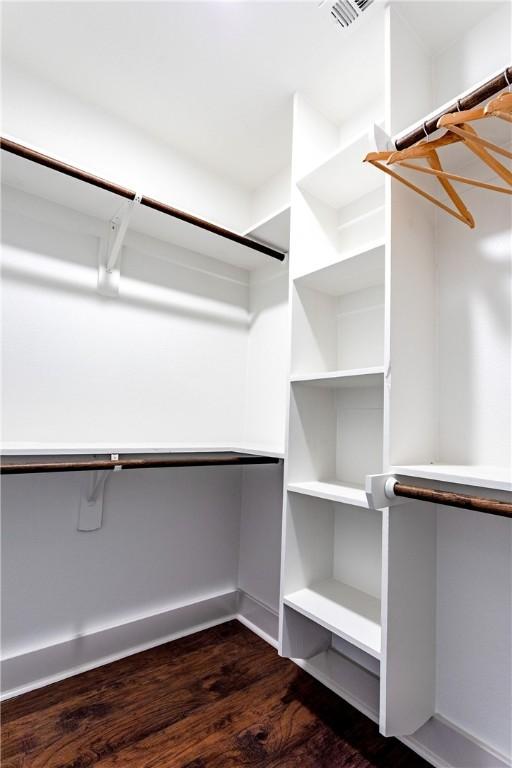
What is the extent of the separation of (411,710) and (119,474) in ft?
4.46

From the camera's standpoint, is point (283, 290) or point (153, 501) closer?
point (153, 501)

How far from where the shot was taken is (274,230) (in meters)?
1.82

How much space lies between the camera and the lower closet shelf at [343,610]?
1138 millimetres

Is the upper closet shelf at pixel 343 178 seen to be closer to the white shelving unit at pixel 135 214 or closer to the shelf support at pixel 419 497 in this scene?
the white shelving unit at pixel 135 214

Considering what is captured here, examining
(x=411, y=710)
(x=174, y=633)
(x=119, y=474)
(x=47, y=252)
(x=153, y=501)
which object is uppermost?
(x=47, y=252)

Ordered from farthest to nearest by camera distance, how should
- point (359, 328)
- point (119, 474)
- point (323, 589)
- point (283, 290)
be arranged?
point (283, 290) < point (119, 474) < point (359, 328) < point (323, 589)

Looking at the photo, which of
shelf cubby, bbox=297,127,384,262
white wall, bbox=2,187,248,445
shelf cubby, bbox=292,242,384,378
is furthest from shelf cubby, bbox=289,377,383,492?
white wall, bbox=2,187,248,445

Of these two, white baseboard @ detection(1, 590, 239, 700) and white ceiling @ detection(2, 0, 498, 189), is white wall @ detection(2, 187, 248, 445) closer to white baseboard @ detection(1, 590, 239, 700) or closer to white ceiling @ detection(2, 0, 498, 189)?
white ceiling @ detection(2, 0, 498, 189)

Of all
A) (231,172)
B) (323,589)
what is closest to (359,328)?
(323,589)

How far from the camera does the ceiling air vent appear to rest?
1270 millimetres

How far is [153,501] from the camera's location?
1.84 meters

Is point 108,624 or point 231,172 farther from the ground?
point 231,172

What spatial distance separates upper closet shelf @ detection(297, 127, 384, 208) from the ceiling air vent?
0.42m

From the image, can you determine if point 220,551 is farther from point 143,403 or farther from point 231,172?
point 231,172
